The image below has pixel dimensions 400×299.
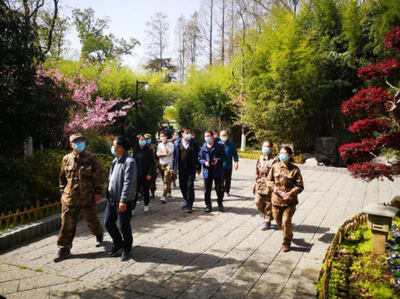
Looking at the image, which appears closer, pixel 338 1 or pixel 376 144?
pixel 376 144

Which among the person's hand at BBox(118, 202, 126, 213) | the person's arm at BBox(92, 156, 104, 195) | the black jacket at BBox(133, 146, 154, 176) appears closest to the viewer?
the person's hand at BBox(118, 202, 126, 213)

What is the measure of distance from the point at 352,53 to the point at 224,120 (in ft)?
28.5

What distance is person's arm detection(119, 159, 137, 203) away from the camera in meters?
3.76

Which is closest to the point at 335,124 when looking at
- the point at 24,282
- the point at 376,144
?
the point at 376,144

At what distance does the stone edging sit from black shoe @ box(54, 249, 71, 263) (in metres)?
0.92

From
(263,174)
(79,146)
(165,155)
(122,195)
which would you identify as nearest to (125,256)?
(122,195)

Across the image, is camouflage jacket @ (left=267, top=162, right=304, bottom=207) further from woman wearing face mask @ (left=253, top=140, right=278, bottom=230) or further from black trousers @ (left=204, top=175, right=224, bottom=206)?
black trousers @ (left=204, top=175, right=224, bottom=206)

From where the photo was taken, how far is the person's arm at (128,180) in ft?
12.3

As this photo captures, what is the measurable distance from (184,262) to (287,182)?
5.97 feet

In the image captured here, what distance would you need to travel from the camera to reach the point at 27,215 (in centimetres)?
514

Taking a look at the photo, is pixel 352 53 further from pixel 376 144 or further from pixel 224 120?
pixel 376 144

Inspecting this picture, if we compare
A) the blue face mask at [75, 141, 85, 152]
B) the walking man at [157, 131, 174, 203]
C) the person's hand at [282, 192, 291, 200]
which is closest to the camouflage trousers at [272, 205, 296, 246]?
the person's hand at [282, 192, 291, 200]

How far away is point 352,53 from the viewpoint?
46.7 feet

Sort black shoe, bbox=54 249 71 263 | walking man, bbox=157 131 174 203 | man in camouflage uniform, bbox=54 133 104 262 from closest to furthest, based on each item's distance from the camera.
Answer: black shoe, bbox=54 249 71 263 < man in camouflage uniform, bbox=54 133 104 262 < walking man, bbox=157 131 174 203
